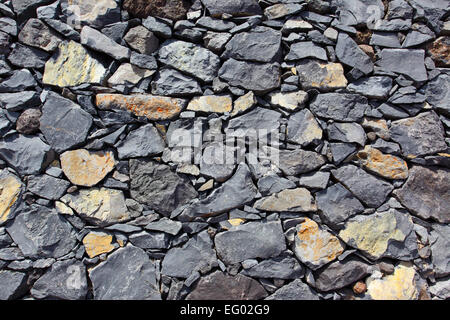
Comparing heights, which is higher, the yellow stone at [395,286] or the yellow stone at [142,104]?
the yellow stone at [142,104]

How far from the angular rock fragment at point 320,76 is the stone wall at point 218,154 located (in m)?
0.01

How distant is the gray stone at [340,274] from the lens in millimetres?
2635

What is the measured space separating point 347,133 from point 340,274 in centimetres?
125

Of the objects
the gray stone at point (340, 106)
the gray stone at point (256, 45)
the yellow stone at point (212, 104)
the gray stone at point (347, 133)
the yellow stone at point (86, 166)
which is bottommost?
the yellow stone at point (86, 166)

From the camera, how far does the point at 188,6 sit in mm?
2834

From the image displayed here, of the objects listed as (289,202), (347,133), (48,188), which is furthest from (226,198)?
(48,188)

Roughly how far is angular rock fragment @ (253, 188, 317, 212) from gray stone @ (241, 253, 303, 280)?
444 mm

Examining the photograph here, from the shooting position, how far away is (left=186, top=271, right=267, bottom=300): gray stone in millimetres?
2643

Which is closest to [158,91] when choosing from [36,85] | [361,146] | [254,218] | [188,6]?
[188,6]

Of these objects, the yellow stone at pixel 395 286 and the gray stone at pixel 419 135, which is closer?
the yellow stone at pixel 395 286

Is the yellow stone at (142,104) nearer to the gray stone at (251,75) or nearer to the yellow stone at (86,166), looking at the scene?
the yellow stone at (86,166)

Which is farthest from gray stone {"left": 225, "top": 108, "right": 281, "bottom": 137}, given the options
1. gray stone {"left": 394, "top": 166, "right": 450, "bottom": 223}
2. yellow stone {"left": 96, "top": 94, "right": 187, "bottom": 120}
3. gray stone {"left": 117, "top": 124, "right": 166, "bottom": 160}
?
gray stone {"left": 394, "top": 166, "right": 450, "bottom": 223}

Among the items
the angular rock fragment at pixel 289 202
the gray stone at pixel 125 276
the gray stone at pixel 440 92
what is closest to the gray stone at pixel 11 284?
the gray stone at pixel 125 276

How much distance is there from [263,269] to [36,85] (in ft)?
8.72
